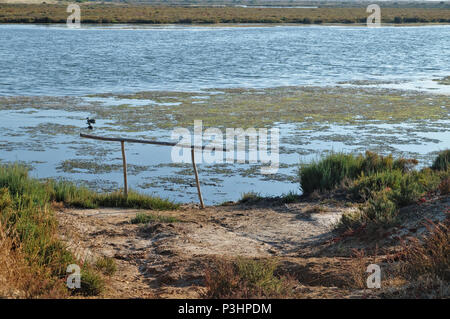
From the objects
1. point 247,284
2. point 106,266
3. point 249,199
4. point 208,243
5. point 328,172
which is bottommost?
point 249,199

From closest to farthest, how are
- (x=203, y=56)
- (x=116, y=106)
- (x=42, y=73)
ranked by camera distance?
(x=116, y=106)
(x=42, y=73)
(x=203, y=56)

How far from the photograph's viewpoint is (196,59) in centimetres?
3656

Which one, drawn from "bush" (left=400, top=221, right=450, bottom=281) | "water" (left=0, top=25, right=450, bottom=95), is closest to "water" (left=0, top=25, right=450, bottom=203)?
"water" (left=0, top=25, right=450, bottom=95)

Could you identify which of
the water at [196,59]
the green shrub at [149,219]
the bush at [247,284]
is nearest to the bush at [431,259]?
the bush at [247,284]

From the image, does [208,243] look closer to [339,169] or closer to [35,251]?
[35,251]

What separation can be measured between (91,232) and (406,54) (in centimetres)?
3773

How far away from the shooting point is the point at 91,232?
972 centimetres

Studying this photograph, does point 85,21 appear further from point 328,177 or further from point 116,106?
point 328,177

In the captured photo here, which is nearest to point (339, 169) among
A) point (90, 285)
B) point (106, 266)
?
point (106, 266)

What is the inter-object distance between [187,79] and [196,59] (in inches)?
291

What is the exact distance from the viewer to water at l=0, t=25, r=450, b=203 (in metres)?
14.2

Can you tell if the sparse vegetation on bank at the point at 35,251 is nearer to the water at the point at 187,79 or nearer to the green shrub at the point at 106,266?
the green shrub at the point at 106,266

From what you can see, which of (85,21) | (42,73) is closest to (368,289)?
(42,73)

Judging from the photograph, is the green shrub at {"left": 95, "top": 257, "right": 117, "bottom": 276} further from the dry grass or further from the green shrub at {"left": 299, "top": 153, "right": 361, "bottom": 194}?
the green shrub at {"left": 299, "top": 153, "right": 361, "bottom": 194}
